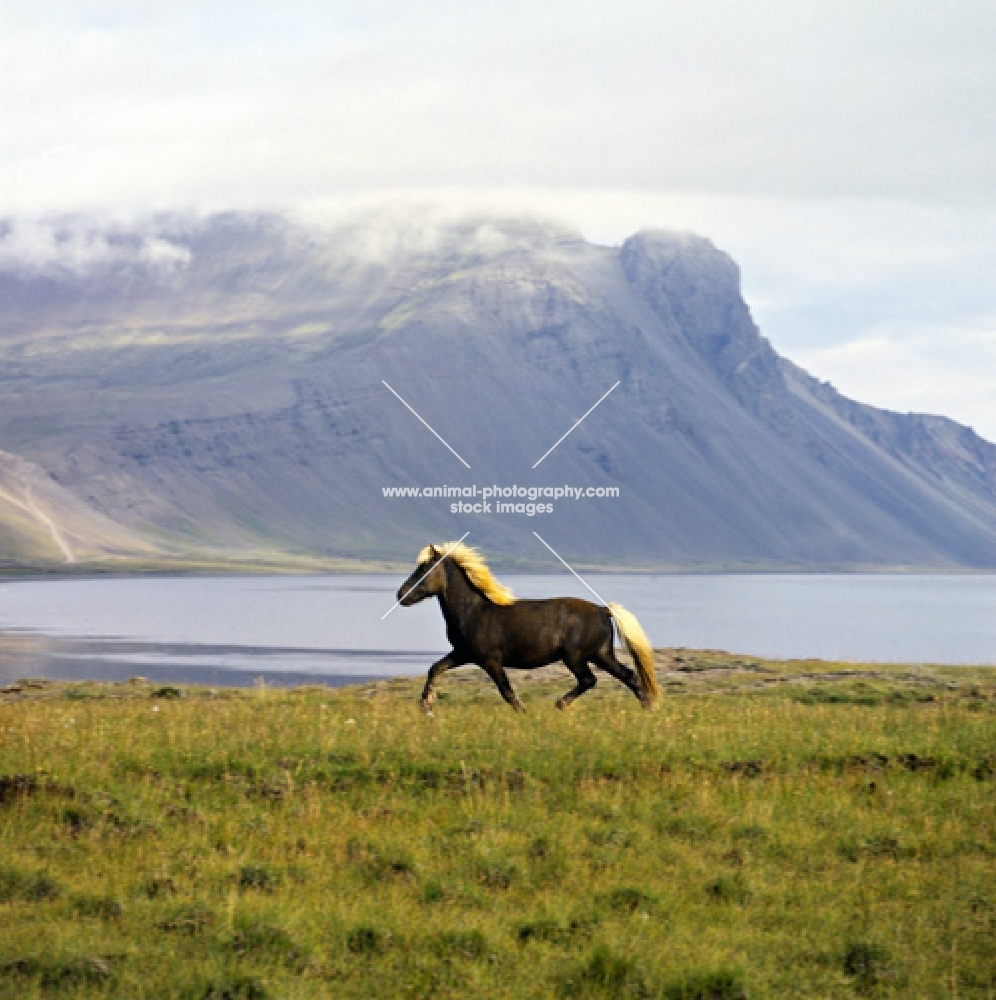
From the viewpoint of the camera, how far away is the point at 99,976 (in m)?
9.27

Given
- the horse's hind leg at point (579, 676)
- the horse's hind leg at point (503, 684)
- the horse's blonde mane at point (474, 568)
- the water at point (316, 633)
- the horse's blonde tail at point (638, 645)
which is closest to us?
the horse's hind leg at point (503, 684)

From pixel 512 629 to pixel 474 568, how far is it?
1.08m

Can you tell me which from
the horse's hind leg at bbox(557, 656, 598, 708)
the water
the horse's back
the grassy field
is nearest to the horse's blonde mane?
the horse's back

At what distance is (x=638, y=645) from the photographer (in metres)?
20.0

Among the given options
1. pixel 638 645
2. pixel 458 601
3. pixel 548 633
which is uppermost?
pixel 458 601

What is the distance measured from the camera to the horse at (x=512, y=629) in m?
19.9

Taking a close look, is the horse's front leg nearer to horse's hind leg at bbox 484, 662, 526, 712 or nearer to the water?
horse's hind leg at bbox 484, 662, 526, 712

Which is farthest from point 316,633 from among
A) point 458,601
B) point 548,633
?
point 548,633

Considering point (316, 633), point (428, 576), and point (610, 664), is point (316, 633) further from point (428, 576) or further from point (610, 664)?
point (610, 664)

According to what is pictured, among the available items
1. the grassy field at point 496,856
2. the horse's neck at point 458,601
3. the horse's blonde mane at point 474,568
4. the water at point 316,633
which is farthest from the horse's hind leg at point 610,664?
the water at point 316,633

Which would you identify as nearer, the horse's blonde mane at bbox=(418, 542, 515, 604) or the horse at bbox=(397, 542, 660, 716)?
the horse at bbox=(397, 542, 660, 716)

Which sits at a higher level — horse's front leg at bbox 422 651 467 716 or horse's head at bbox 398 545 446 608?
horse's head at bbox 398 545 446 608

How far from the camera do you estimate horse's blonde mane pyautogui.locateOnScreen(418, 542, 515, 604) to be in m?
20.2

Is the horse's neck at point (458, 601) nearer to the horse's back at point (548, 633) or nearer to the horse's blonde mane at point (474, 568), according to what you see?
the horse's blonde mane at point (474, 568)
